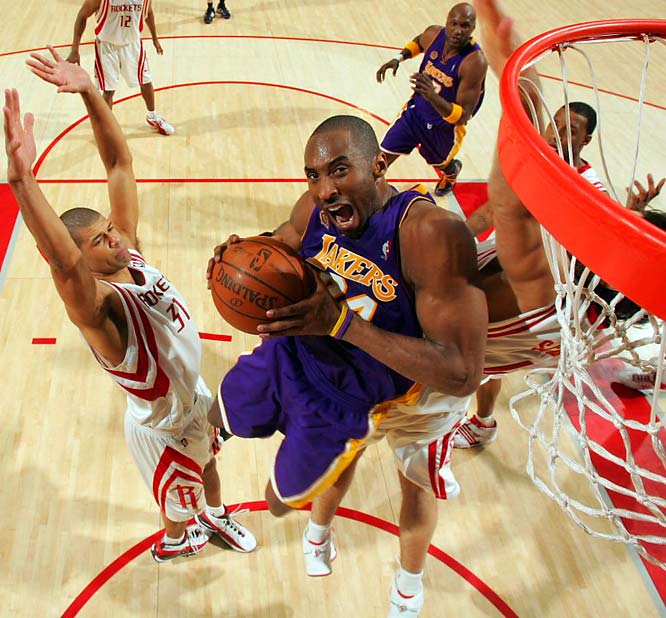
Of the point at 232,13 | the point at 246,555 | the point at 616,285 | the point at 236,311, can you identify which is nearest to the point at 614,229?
the point at 616,285

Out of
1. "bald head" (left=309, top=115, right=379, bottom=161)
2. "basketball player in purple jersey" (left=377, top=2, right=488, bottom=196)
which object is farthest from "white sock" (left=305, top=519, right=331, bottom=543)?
"basketball player in purple jersey" (left=377, top=2, right=488, bottom=196)

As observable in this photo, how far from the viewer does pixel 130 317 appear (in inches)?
95.6

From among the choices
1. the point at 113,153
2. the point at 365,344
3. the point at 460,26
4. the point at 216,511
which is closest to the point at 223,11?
the point at 460,26

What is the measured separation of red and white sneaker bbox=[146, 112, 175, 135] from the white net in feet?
11.1

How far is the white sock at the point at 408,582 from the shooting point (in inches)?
110

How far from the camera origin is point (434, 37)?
5.38 m

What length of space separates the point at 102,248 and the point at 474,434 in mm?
2113

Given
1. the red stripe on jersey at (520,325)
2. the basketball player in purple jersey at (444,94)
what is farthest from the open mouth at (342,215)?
the basketball player in purple jersey at (444,94)

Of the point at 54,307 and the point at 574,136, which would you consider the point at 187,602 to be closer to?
the point at 54,307

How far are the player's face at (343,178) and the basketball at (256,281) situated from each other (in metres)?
0.23

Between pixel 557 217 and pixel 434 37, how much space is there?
13.9 feet

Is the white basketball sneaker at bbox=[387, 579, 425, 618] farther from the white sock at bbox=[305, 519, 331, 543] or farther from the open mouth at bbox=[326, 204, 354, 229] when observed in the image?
the open mouth at bbox=[326, 204, 354, 229]

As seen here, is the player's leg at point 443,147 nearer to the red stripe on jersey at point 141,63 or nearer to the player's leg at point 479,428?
the player's leg at point 479,428

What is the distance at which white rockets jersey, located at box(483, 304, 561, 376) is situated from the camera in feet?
8.76
